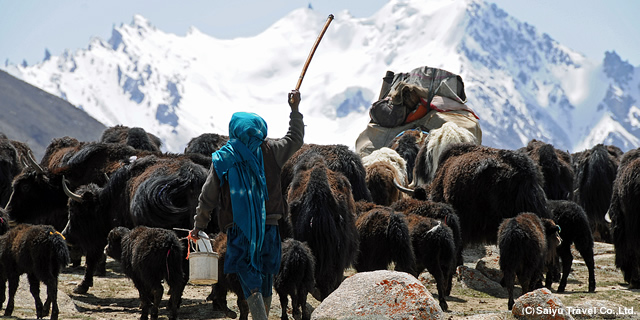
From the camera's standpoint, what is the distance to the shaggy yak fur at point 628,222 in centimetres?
1029

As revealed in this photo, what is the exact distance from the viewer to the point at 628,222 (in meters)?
10.5

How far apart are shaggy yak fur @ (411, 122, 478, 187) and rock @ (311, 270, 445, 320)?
18.9ft

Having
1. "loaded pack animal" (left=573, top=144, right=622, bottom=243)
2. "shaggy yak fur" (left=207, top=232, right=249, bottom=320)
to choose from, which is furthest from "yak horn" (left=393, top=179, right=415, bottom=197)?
"loaded pack animal" (left=573, top=144, right=622, bottom=243)

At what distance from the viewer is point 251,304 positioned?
596 centimetres

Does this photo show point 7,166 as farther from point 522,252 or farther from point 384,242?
point 522,252

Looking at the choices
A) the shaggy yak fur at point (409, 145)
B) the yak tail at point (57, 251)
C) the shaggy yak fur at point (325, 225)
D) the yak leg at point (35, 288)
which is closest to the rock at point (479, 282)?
the shaggy yak fur at point (325, 225)

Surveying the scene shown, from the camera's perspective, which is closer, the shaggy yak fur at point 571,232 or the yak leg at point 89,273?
the yak leg at point 89,273

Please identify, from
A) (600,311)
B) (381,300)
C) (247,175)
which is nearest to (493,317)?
(381,300)

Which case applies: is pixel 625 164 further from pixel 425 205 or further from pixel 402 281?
pixel 402 281

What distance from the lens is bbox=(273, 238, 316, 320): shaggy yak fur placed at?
7391 mm

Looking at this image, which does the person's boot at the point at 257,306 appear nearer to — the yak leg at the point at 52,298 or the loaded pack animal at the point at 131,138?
the yak leg at the point at 52,298

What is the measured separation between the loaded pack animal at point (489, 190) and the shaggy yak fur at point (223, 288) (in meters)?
3.70

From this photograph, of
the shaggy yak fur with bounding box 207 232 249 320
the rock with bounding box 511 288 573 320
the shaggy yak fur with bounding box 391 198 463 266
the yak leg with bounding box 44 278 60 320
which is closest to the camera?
the rock with bounding box 511 288 573 320

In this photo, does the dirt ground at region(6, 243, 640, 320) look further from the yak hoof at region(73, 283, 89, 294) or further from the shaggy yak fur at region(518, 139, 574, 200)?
the shaggy yak fur at region(518, 139, 574, 200)
